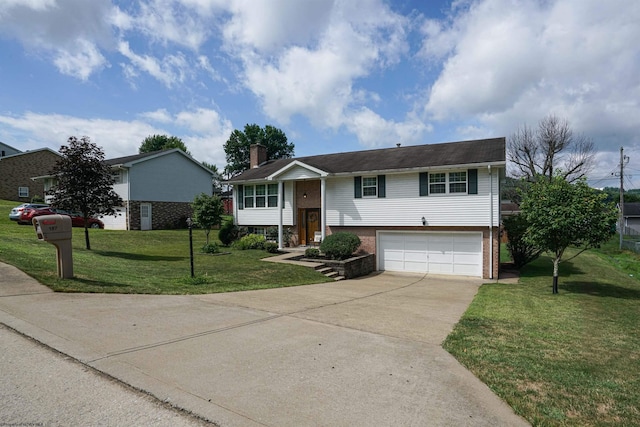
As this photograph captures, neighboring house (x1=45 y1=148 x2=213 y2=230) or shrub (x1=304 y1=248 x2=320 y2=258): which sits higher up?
neighboring house (x1=45 y1=148 x2=213 y2=230)

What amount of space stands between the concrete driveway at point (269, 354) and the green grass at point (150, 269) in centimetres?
90

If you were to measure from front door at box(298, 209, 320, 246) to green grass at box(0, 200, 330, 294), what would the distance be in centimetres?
317

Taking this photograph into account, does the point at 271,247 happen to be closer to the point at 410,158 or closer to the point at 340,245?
the point at 340,245

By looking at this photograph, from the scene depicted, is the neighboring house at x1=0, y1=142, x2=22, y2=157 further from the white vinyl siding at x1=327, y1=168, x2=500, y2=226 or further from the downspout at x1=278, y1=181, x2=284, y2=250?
the white vinyl siding at x1=327, y1=168, x2=500, y2=226

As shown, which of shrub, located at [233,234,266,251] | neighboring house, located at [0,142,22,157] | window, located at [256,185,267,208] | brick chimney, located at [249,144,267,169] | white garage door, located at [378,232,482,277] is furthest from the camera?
neighboring house, located at [0,142,22,157]

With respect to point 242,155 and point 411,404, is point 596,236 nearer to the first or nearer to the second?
point 411,404

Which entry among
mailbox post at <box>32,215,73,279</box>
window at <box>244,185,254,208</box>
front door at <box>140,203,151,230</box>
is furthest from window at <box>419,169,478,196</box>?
front door at <box>140,203,151,230</box>

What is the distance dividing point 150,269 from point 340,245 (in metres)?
8.08

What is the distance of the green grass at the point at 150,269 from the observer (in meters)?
9.20

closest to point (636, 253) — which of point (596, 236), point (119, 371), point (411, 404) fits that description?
point (596, 236)

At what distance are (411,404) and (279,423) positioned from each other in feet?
4.51

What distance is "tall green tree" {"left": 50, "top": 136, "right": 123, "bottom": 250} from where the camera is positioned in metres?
15.3

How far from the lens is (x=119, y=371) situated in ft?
13.6

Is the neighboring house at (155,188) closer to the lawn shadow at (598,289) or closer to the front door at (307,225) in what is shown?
the front door at (307,225)
